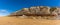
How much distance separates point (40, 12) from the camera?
4.96 feet

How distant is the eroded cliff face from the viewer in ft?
4.94

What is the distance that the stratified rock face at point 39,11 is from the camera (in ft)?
4.94

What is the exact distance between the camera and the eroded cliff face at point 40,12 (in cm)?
150

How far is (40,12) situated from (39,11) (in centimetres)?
2

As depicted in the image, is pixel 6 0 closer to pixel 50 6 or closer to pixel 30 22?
pixel 30 22

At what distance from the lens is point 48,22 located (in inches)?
58.7

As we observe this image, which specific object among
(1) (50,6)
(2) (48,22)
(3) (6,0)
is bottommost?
(2) (48,22)

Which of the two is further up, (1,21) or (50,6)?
(50,6)

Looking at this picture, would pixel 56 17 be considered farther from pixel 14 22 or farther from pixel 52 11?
pixel 14 22

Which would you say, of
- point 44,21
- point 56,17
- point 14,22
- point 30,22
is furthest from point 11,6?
point 56,17

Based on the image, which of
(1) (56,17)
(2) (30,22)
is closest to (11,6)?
(2) (30,22)

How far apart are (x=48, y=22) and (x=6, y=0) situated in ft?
2.08

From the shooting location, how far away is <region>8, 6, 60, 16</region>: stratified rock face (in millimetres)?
1506

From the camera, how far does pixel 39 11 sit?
1.51 metres
